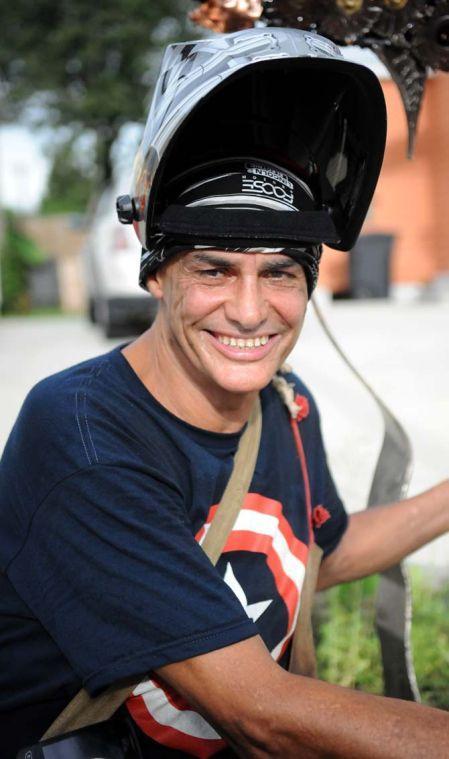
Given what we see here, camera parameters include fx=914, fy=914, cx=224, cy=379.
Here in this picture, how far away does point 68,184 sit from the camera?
41125 millimetres

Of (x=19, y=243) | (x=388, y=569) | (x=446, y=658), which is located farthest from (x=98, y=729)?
(x=19, y=243)

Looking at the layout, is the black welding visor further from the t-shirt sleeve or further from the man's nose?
the t-shirt sleeve

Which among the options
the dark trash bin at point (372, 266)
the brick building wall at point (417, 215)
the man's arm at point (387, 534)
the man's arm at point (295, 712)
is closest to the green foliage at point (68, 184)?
the brick building wall at point (417, 215)

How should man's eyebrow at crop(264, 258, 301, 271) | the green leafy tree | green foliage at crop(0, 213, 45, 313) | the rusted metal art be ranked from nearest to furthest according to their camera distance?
man's eyebrow at crop(264, 258, 301, 271) → the rusted metal art → green foliage at crop(0, 213, 45, 313) → the green leafy tree

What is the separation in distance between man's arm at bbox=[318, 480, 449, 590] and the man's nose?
2.58 ft

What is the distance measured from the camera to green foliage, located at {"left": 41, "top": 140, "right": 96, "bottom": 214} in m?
32.8

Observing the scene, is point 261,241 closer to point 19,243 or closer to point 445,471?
point 445,471

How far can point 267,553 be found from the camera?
184cm

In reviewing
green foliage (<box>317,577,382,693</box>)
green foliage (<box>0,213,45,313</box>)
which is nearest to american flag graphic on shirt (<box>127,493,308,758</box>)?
green foliage (<box>317,577,382,693</box>)

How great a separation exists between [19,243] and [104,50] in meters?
6.67

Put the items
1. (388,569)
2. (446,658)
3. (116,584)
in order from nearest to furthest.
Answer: (116,584) → (388,569) → (446,658)

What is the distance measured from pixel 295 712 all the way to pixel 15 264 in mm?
28412

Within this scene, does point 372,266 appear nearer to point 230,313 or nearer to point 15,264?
point 230,313

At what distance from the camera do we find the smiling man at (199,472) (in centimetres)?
146
